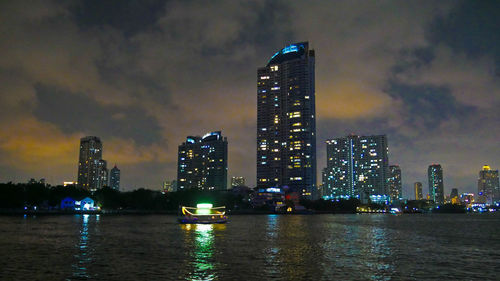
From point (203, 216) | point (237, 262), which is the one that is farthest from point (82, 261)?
point (203, 216)

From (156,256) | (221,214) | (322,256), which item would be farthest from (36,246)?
(221,214)

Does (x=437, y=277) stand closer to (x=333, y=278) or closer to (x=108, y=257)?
(x=333, y=278)

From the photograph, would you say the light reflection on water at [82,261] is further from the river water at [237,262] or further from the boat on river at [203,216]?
the boat on river at [203,216]

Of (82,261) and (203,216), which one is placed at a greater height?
(203,216)

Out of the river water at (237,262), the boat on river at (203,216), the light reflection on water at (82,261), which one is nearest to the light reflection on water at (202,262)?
the river water at (237,262)

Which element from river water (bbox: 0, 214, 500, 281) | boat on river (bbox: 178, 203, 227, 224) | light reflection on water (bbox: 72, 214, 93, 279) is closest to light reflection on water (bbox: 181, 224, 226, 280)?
river water (bbox: 0, 214, 500, 281)

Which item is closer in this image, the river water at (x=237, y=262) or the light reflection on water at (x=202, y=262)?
the light reflection on water at (x=202, y=262)

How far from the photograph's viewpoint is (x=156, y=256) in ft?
182

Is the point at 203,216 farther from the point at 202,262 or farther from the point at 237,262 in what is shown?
the point at 237,262

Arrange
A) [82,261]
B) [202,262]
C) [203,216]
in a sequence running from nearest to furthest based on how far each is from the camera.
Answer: [202,262] < [82,261] < [203,216]

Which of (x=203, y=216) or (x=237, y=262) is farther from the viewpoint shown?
(x=203, y=216)

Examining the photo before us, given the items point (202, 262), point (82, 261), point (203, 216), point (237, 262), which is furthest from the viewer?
point (203, 216)

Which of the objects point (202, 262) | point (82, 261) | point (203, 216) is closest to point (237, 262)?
point (202, 262)

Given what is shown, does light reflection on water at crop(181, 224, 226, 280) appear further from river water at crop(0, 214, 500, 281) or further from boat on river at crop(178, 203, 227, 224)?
boat on river at crop(178, 203, 227, 224)
